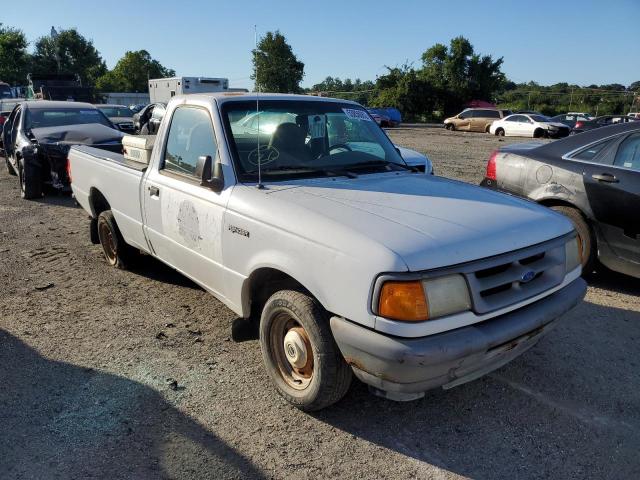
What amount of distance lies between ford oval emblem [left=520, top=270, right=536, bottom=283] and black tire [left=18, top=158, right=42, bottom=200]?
359 inches

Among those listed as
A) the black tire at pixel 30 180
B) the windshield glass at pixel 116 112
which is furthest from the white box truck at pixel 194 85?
the black tire at pixel 30 180

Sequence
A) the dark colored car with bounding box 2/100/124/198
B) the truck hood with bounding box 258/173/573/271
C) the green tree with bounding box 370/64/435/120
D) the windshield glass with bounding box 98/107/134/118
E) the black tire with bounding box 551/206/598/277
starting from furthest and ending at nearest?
the green tree with bounding box 370/64/435/120, the windshield glass with bounding box 98/107/134/118, the dark colored car with bounding box 2/100/124/198, the black tire with bounding box 551/206/598/277, the truck hood with bounding box 258/173/573/271

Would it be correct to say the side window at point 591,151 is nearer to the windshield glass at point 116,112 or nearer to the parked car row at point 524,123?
the windshield glass at point 116,112

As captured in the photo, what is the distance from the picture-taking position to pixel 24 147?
8.97m

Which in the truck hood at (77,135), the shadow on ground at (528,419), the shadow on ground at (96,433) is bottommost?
the shadow on ground at (96,433)

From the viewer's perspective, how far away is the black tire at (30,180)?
29.8 feet

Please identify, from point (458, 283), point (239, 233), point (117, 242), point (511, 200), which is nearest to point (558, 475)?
point (458, 283)

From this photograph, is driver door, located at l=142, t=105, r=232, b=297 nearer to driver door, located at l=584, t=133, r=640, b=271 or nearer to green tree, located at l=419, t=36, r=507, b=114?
driver door, located at l=584, t=133, r=640, b=271

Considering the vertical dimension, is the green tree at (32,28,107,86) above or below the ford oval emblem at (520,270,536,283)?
above

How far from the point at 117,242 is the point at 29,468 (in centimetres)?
289

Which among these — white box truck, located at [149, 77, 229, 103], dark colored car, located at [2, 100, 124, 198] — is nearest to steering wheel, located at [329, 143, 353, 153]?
dark colored car, located at [2, 100, 124, 198]

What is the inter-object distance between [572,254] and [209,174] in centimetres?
235

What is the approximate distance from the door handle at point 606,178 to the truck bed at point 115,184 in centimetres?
412

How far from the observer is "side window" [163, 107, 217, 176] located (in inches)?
141
